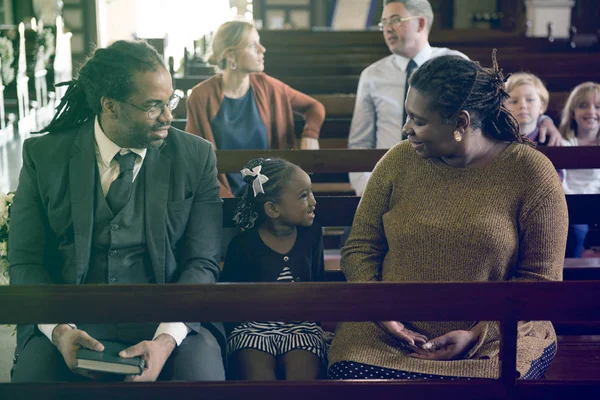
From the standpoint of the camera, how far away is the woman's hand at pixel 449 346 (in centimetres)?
209

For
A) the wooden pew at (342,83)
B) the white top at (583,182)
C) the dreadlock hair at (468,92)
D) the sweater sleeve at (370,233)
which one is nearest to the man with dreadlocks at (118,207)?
the sweater sleeve at (370,233)

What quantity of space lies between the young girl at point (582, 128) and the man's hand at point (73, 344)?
2844 millimetres

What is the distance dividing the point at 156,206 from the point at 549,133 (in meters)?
2.56

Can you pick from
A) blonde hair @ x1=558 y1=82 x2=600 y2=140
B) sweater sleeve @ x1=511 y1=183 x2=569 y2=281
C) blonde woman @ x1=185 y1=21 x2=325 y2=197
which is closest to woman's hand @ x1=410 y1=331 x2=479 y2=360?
sweater sleeve @ x1=511 y1=183 x2=569 y2=281

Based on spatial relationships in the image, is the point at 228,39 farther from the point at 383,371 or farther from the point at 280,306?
the point at 280,306

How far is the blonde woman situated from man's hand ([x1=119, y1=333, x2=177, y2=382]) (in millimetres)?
1594

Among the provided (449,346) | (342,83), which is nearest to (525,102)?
(449,346)

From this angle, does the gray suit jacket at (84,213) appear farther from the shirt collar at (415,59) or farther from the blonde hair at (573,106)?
the blonde hair at (573,106)

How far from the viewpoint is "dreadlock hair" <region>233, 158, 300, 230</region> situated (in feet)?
8.45

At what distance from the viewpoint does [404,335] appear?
2.11 m

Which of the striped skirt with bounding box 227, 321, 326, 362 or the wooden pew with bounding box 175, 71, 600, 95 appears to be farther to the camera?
the wooden pew with bounding box 175, 71, 600, 95

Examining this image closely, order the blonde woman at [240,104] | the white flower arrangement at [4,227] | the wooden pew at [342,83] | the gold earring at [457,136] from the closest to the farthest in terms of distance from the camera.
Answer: the gold earring at [457,136]
the white flower arrangement at [4,227]
the blonde woman at [240,104]
the wooden pew at [342,83]

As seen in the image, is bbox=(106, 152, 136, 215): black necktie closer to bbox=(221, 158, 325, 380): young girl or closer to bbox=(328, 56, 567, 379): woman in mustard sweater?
bbox=(221, 158, 325, 380): young girl

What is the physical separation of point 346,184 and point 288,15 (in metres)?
12.2
